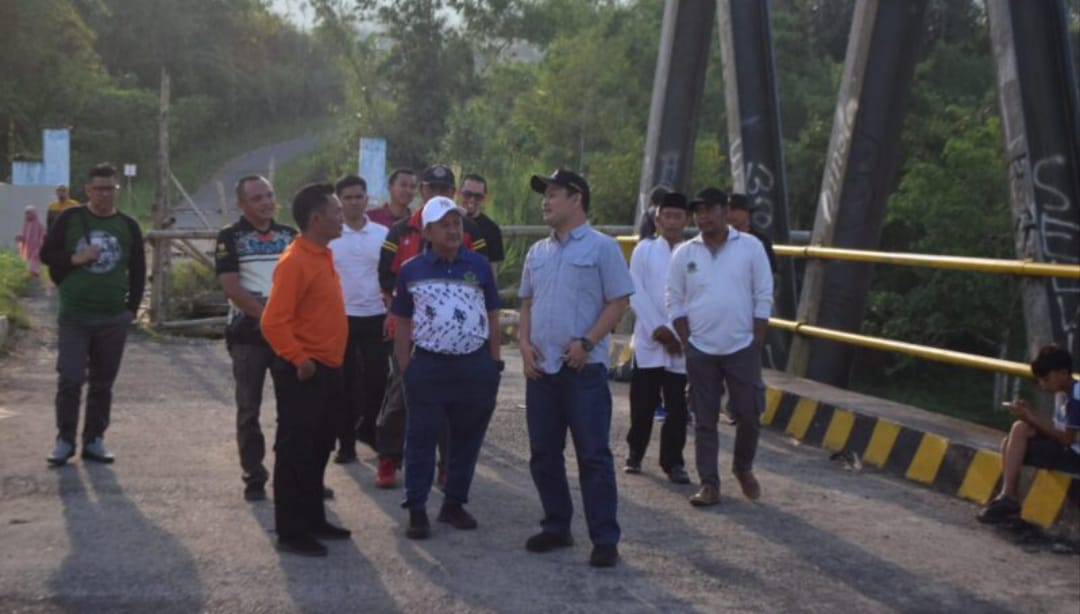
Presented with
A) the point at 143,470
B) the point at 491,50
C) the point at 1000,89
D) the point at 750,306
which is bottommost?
the point at 143,470

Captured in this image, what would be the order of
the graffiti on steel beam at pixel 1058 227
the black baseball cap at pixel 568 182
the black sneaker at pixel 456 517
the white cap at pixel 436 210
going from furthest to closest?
1. the graffiti on steel beam at pixel 1058 227
2. the black sneaker at pixel 456 517
3. the white cap at pixel 436 210
4. the black baseball cap at pixel 568 182

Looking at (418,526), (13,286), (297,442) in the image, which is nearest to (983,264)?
(418,526)

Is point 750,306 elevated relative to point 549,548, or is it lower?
elevated

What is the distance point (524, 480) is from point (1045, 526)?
9.60ft

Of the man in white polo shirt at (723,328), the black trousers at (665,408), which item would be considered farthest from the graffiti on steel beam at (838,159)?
the man in white polo shirt at (723,328)

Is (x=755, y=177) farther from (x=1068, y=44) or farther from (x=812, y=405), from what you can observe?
(x=1068, y=44)

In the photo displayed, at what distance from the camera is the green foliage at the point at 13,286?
1800 centimetres

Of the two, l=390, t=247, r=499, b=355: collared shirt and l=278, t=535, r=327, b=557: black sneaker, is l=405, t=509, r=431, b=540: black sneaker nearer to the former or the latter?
l=278, t=535, r=327, b=557: black sneaker

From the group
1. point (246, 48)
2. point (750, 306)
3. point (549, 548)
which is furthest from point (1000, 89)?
point (246, 48)

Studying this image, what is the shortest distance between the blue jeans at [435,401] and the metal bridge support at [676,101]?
318 inches

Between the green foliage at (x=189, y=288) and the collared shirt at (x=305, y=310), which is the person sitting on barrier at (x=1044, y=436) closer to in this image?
the collared shirt at (x=305, y=310)

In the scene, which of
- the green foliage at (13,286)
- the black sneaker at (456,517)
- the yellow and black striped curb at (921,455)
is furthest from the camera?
the green foliage at (13,286)

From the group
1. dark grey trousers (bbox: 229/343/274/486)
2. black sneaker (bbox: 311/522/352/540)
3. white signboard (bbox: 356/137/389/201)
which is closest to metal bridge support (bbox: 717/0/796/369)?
dark grey trousers (bbox: 229/343/274/486)

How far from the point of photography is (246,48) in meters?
82.1
